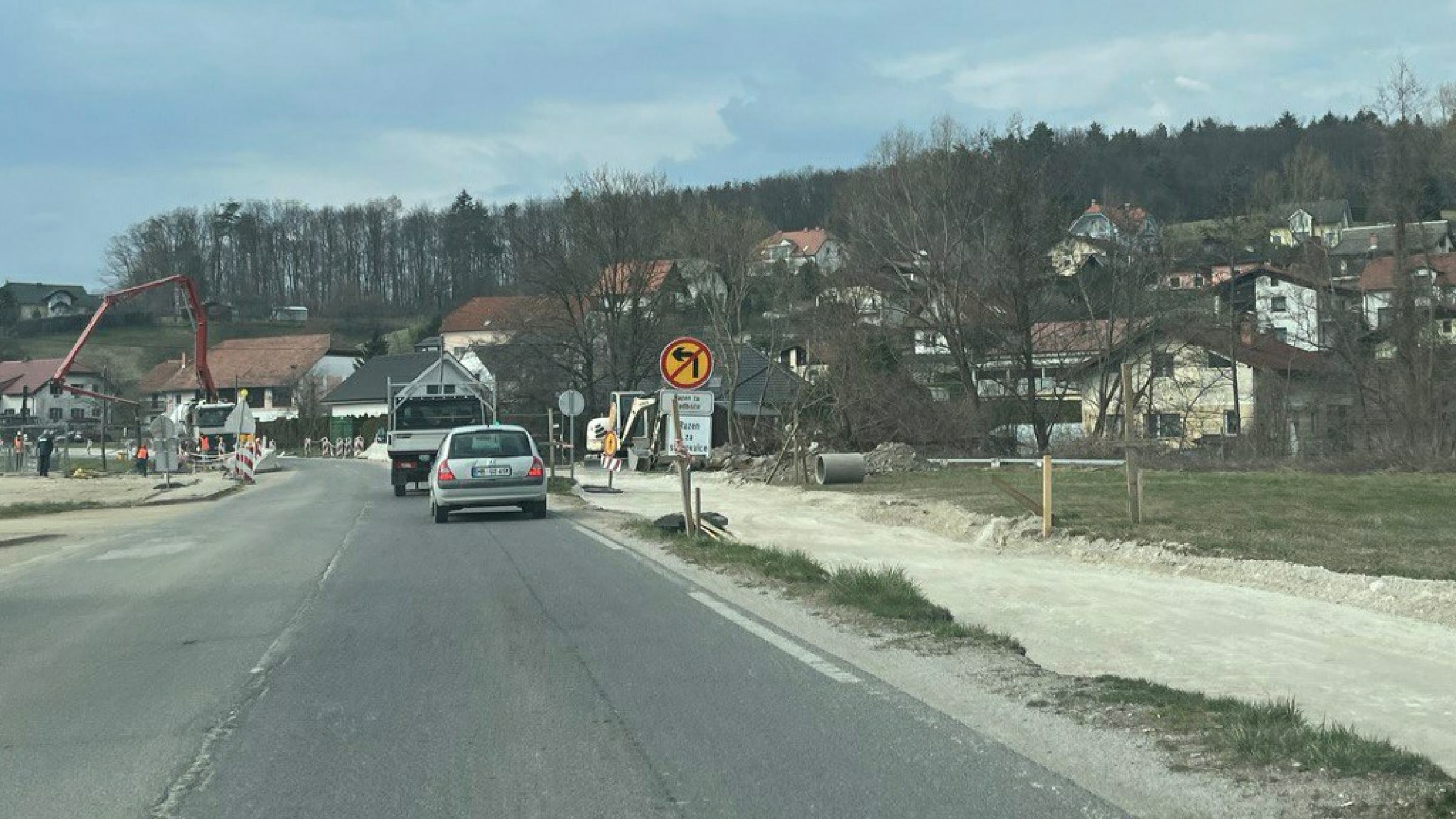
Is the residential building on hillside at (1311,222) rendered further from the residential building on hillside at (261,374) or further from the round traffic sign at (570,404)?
the residential building on hillside at (261,374)

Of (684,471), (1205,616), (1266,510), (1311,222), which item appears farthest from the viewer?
(1311,222)

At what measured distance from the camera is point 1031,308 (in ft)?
156

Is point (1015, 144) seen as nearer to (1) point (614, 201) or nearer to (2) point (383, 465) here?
(1) point (614, 201)

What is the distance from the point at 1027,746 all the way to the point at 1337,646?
436 centimetres

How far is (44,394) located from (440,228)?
1648 inches

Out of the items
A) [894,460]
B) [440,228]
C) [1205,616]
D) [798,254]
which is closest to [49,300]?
Result: [440,228]

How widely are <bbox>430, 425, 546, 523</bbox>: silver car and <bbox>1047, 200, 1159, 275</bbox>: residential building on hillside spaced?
2794 centimetres

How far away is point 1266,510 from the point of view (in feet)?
67.1

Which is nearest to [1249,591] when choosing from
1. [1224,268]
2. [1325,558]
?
[1325,558]

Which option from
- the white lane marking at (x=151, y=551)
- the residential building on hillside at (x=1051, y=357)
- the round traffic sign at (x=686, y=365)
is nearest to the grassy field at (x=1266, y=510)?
the round traffic sign at (x=686, y=365)

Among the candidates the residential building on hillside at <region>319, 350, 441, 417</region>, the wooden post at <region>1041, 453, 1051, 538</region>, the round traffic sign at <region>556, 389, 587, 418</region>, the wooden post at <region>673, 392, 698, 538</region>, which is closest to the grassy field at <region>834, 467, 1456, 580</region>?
the wooden post at <region>1041, 453, 1051, 538</region>

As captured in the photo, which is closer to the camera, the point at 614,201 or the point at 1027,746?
the point at 1027,746

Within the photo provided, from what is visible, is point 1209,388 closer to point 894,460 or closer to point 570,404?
point 894,460

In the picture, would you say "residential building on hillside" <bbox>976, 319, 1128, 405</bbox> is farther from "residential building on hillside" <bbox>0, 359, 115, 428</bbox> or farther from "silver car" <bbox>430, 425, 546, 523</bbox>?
"residential building on hillside" <bbox>0, 359, 115, 428</bbox>
